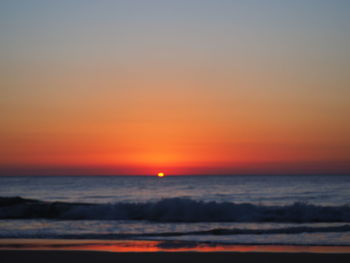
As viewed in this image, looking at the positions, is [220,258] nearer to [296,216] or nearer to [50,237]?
[50,237]

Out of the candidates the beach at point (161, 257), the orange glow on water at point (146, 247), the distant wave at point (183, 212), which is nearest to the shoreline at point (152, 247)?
the orange glow on water at point (146, 247)

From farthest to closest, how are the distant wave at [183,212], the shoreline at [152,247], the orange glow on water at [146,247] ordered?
the distant wave at [183,212] < the orange glow on water at [146,247] < the shoreline at [152,247]

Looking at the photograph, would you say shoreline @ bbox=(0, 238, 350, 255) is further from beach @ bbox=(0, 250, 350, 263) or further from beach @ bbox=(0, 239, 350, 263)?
beach @ bbox=(0, 250, 350, 263)

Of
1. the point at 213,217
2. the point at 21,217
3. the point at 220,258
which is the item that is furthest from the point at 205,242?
the point at 21,217

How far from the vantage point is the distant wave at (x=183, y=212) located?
2111cm

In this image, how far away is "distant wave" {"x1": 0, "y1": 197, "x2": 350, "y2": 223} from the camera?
21.1 metres

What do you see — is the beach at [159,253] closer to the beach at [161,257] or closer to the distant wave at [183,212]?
the beach at [161,257]

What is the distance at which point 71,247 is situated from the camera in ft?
38.5

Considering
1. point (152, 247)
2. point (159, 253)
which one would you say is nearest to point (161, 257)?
point (159, 253)

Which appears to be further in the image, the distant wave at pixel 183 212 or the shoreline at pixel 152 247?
the distant wave at pixel 183 212

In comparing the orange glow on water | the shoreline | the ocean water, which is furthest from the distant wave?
the orange glow on water

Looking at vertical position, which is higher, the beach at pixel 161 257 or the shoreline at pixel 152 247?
the beach at pixel 161 257

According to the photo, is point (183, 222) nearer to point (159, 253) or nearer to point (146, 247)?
point (146, 247)

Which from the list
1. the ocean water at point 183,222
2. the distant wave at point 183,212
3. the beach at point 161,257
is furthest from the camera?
the distant wave at point 183,212
